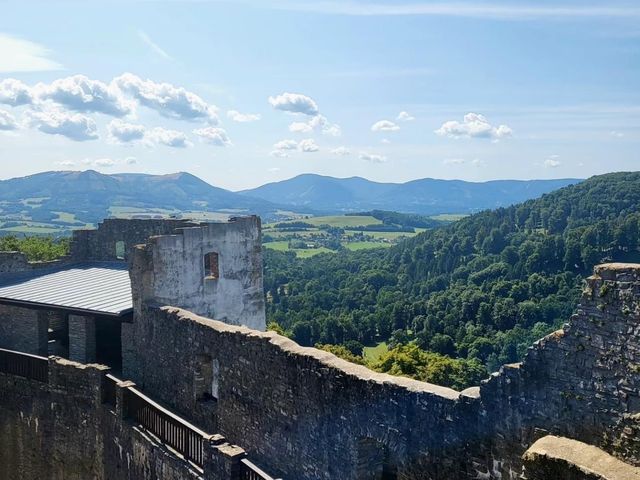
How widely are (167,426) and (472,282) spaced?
111085 millimetres

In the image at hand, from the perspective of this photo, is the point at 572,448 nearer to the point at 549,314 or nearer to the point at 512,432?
the point at 512,432

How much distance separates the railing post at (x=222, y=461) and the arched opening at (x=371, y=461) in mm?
1947

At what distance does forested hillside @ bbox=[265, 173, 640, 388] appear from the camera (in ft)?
303

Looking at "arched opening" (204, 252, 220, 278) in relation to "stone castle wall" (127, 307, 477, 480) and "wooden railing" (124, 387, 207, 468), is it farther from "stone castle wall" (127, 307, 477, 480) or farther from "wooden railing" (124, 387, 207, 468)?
"wooden railing" (124, 387, 207, 468)

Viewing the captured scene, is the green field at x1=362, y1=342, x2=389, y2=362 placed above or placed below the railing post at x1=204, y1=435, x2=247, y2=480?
below

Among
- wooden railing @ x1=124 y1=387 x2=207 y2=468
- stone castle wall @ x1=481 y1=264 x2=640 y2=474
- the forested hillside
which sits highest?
stone castle wall @ x1=481 y1=264 x2=640 y2=474

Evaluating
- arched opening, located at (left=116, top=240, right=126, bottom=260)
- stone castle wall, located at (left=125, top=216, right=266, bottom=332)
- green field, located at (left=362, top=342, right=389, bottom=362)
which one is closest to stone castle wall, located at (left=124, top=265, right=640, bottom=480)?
stone castle wall, located at (left=125, top=216, right=266, bottom=332)

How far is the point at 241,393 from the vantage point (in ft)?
40.7

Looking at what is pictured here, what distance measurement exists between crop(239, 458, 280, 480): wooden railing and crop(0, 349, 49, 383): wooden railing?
7863 millimetres

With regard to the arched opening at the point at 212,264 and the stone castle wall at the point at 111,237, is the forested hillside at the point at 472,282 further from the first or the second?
the arched opening at the point at 212,264

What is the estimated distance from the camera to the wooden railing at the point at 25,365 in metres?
16.0

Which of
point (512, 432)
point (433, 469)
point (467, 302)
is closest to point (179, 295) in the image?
point (433, 469)

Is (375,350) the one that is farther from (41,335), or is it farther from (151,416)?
(151,416)

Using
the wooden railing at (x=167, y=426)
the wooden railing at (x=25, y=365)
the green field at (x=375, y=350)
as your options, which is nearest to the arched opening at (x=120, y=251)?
the wooden railing at (x=25, y=365)
